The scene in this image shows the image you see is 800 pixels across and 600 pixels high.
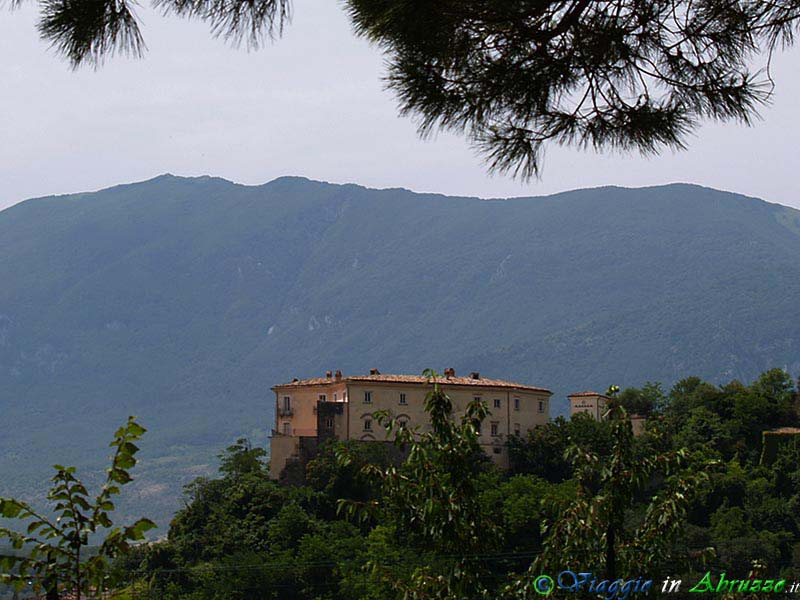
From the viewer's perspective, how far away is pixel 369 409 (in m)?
54.7

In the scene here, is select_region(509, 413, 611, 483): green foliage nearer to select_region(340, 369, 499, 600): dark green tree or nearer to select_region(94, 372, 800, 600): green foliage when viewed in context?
select_region(94, 372, 800, 600): green foliage

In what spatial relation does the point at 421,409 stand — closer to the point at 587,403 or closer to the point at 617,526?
the point at 587,403

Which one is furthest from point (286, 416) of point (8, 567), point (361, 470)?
point (8, 567)

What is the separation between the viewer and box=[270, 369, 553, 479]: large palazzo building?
54.3 m

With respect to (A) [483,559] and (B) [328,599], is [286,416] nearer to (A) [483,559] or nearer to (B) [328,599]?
(B) [328,599]

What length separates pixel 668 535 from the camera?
8.35 metres

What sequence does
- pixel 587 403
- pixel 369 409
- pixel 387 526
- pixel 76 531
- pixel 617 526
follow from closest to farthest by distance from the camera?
pixel 76 531, pixel 617 526, pixel 387 526, pixel 369 409, pixel 587 403

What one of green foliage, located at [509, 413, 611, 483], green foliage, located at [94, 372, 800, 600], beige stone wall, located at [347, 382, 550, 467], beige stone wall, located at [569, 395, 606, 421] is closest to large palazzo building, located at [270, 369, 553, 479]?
beige stone wall, located at [347, 382, 550, 467]

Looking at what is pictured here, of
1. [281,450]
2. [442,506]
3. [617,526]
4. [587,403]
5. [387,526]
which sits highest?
[587,403]

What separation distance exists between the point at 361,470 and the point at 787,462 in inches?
1902

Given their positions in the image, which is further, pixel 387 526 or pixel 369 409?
pixel 369 409

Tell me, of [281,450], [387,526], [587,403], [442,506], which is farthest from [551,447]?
[442,506]

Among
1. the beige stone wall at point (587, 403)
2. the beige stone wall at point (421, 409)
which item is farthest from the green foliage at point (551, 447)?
the beige stone wall at point (587, 403)

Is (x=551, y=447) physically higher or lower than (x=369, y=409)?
lower
